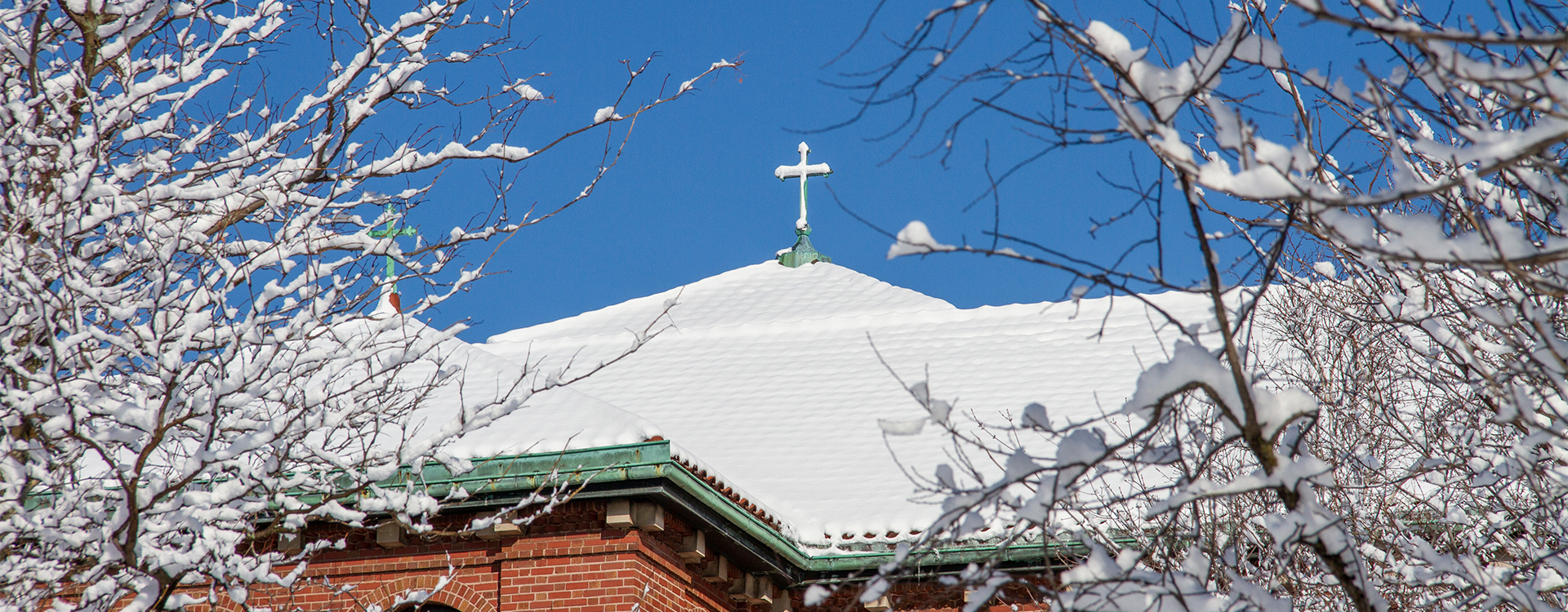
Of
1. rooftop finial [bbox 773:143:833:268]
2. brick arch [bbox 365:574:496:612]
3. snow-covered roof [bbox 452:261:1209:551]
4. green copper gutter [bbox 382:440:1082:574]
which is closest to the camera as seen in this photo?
green copper gutter [bbox 382:440:1082:574]

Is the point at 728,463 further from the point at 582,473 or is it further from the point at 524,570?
the point at 582,473

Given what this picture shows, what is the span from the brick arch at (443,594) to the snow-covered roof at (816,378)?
3.32ft

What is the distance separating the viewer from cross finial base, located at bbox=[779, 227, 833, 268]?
20.3 metres

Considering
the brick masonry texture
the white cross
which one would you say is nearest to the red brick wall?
the brick masonry texture

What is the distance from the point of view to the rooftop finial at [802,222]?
19.8 m

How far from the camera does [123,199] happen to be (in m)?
5.07

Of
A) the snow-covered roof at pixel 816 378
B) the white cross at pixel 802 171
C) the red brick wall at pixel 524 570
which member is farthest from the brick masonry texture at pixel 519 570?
the white cross at pixel 802 171

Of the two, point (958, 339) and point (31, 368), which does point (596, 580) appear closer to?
point (31, 368)

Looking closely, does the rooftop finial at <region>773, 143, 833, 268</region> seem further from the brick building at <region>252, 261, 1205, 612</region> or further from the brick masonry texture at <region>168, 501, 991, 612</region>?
the brick masonry texture at <region>168, 501, 991, 612</region>

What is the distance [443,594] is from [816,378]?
243 inches

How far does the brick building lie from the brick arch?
17 mm

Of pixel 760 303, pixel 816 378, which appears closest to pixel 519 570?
pixel 816 378

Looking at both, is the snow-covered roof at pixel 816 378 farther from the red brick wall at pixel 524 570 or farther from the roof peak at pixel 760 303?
the red brick wall at pixel 524 570

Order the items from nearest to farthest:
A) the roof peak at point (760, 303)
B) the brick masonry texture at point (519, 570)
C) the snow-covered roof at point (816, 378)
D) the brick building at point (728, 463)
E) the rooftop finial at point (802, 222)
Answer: the brick building at point (728, 463) < the brick masonry texture at point (519, 570) < the snow-covered roof at point (816, 378) < the roof peak at point (760, 303) < the rooftop finial at point (802, 222)
